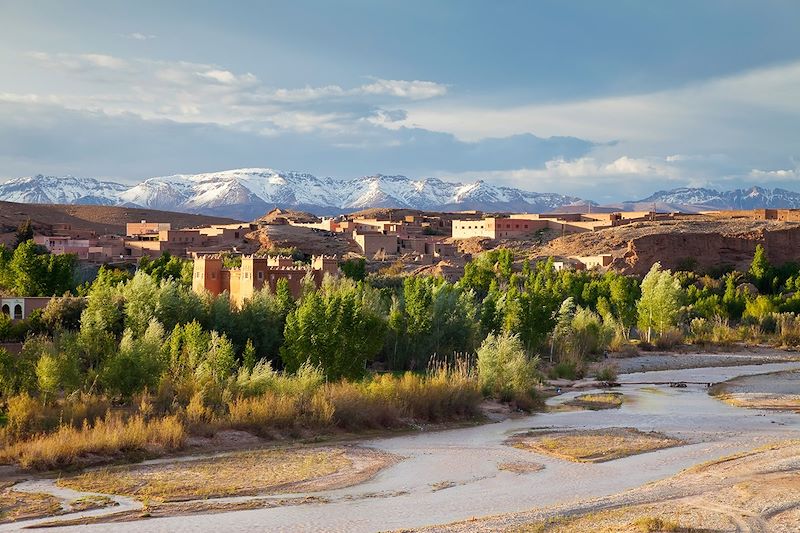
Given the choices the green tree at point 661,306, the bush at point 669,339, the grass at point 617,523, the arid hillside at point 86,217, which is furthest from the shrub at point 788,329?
the arid hillside at point 86,217

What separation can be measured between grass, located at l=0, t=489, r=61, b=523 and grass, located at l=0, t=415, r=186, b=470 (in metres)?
2.22

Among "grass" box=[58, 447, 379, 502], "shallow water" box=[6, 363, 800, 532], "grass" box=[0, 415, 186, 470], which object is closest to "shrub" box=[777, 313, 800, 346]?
"shallow water" box=[6, 363, 800, 532]

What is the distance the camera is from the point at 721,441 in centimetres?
2583

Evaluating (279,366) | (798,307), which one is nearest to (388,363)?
(279,366)

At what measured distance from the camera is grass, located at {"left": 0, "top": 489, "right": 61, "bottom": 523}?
17.3m

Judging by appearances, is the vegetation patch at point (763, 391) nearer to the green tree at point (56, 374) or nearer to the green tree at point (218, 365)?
the green tree at point (218, 365)

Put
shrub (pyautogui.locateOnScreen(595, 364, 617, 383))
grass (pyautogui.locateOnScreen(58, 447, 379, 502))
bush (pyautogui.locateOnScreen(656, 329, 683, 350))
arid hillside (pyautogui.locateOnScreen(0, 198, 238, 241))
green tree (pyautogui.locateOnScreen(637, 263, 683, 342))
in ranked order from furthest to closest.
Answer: arid hillside (pyautogui.locateOnScreen(0, 198, 238, 241)) → green tree (pyautogui.locateOnScreen(637, 263, 683, 342)) → bush (pyautogui.locateOnScreen(656, 329, 683, 350)) → shrub (pyautogui.locateOnScreen(595, 364, 617, 383)) → grass (pyautogui.locateOnScreen(58, 447, 379, 502))

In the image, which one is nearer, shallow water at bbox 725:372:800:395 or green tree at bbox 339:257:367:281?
shallow water at bbox 725:372:800:395

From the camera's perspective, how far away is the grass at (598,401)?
33406mm

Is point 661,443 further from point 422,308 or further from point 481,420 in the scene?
point 422,308

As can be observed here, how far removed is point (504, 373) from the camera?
109 feet

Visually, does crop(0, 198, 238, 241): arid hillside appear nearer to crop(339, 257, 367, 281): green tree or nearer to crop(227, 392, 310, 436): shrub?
crop(339, 257, 367, 281): green tree

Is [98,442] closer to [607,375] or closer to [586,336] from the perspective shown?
[607,375]

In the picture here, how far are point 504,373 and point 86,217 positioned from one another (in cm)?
10195
